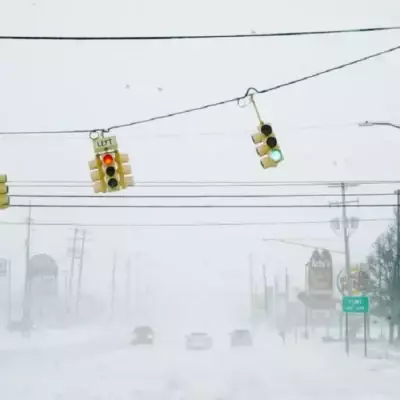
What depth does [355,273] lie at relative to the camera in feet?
124

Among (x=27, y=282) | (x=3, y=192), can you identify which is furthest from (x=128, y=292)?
(x=3, y=192)

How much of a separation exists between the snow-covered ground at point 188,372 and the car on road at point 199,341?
50 cm

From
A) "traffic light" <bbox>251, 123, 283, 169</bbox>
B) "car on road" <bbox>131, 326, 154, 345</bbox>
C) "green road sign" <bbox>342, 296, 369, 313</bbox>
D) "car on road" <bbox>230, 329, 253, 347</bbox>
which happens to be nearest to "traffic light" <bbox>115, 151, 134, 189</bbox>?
"traffic light" <bbox>251, 123, 283, 169</bbox>

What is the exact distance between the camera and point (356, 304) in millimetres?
27734

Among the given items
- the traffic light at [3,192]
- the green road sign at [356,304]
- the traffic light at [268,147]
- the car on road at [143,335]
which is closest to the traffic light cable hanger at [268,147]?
the traffic light at [268,147]

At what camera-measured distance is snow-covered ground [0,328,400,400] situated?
26.6 m

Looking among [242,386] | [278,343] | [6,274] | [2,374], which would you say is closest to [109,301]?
[6,274]

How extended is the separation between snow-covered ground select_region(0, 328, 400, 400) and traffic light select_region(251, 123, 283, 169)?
14.1 metres

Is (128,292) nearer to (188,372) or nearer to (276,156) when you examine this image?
(188,372)

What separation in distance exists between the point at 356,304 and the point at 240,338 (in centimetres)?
1415

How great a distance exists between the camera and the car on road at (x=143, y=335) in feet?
135

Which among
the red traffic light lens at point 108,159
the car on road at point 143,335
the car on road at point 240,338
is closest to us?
the red traffic light lens at point 108,159

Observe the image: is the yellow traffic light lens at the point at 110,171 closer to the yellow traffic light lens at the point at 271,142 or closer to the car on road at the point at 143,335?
the yellow traffic light lens at the point at 271,142

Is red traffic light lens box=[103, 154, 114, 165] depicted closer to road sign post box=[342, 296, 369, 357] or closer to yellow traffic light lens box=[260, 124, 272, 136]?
yellow traffic light lens box=[260, 124, 272, 136]
